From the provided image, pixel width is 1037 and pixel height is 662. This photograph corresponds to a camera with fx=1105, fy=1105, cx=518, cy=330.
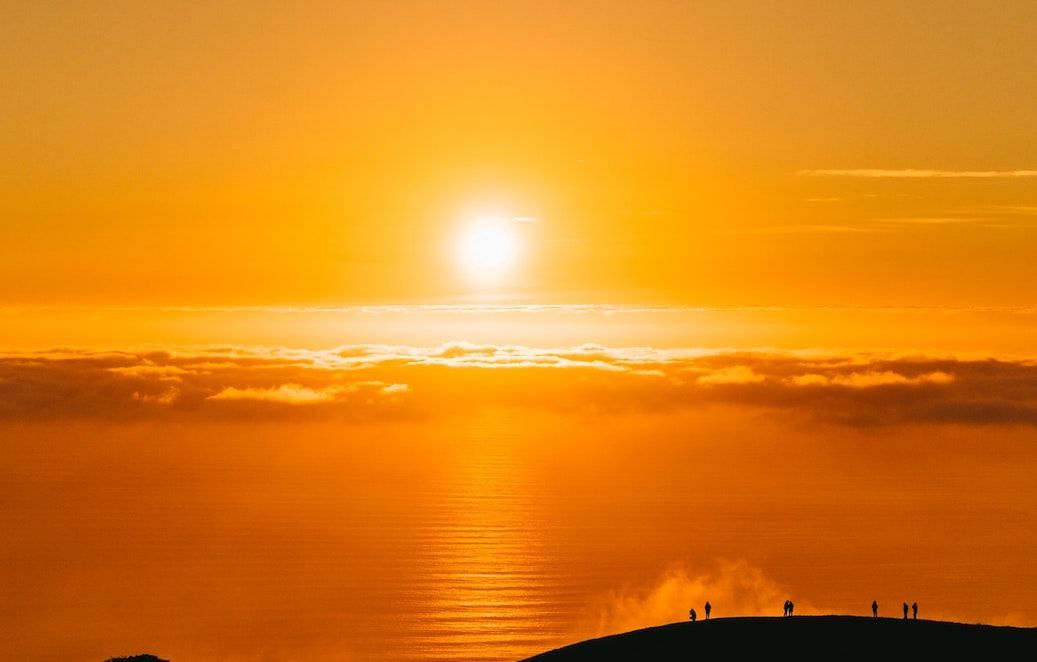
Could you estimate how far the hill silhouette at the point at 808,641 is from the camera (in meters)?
53.7

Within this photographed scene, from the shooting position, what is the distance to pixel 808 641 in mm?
54781

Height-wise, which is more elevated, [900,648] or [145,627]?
[900,648]

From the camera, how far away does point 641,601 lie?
7092 inches

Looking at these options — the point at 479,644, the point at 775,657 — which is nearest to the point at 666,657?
the point at 775,657

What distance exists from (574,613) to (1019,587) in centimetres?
7861

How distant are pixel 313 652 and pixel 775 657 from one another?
102914mm

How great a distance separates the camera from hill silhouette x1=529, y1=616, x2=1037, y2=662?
176 feet

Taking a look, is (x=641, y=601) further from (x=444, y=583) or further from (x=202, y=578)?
(x=202, y=578)

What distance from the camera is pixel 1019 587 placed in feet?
606

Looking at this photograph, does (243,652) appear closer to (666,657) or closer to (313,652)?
(313,652)

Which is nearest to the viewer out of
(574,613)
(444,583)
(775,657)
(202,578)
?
(775,657)

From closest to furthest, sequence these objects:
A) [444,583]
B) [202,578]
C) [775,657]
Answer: [775,657] < [444,583] < [202,578]

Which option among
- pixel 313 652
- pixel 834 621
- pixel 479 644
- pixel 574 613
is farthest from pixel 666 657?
pixel 574 613

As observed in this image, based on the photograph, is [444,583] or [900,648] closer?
[900,648]
